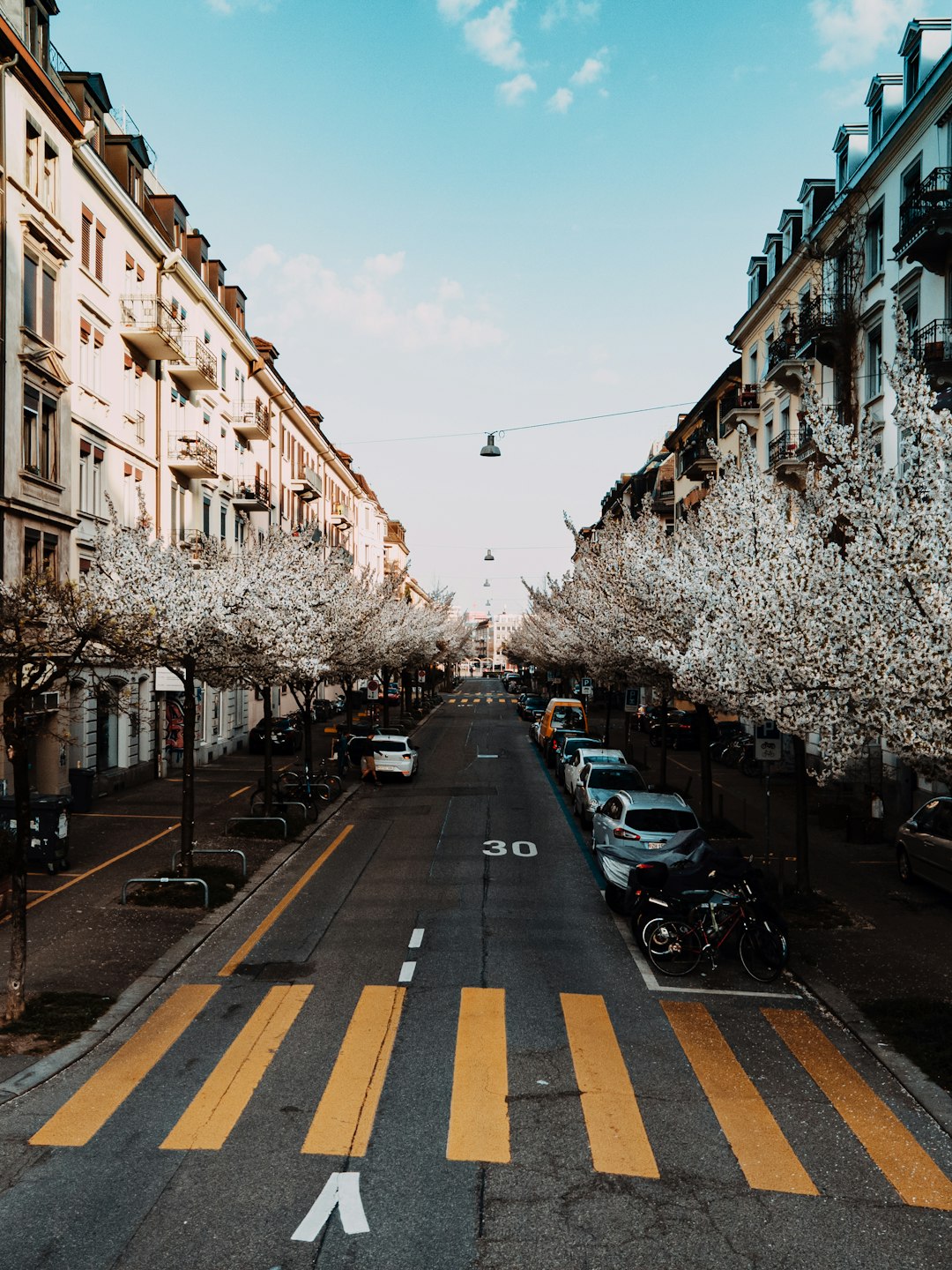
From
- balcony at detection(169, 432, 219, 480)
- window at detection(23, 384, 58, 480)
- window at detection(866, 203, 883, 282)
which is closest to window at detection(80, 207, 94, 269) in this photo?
window at detection(23, 384, 58, 480)

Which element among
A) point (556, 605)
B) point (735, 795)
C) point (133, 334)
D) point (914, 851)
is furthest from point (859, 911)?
point (556, 605)

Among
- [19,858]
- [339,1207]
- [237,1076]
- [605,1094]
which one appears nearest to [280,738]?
[19,858]

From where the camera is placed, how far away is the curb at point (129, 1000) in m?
8.95

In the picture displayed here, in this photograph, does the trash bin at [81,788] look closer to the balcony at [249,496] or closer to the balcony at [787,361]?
the balcony at [249,496]

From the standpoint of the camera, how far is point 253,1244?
6.29 meters

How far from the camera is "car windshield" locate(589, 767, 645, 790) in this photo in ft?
78.3

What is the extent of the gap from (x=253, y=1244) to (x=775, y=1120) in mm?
4481

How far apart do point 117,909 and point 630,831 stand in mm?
8404

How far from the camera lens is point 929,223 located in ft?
72.8

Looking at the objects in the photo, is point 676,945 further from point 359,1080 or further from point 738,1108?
point 359,1080

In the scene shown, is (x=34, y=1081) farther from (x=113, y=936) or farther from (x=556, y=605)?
(x=556, y=605)

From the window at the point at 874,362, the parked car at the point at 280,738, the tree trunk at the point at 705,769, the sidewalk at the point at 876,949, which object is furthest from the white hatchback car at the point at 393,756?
the window at the point at 874,362

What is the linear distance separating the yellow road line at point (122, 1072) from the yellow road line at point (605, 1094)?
4.03m

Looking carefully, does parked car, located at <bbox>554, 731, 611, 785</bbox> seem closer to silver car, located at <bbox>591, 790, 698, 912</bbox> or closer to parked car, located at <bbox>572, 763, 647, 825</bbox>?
parked car, located at <bbox>572, 763, 647, 825</bbox>
